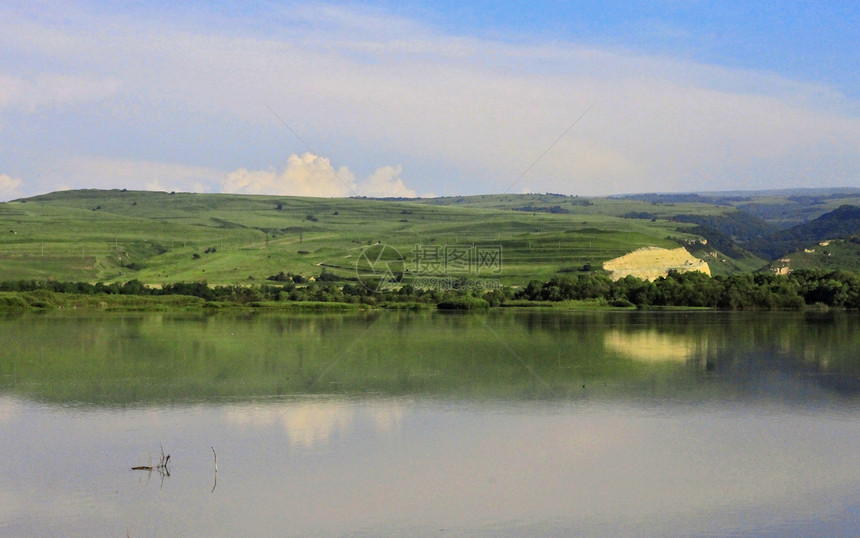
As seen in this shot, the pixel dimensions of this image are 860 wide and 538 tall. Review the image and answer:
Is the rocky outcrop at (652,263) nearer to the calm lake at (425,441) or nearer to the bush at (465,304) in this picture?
the bush at (465,304)

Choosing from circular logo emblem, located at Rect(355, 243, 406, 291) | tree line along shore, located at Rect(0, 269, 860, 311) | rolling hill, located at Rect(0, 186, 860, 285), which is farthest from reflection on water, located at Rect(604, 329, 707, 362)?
rolling hill, located at Rect(0, 186, 860, 285)

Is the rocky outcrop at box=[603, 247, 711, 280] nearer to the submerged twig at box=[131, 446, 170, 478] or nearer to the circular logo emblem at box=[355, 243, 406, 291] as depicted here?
the circular logo emblem at box=[355, 243, 406, 291]

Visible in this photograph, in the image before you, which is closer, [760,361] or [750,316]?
[760,361]

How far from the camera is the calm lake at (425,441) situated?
16094 mm

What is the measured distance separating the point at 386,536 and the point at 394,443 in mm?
6453

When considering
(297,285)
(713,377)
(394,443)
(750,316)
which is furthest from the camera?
(297,285)

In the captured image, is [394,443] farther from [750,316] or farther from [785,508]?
[750,316]

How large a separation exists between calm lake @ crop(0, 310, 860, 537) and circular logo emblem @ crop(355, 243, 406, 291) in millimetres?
60227

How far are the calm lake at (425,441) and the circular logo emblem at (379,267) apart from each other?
198 ft

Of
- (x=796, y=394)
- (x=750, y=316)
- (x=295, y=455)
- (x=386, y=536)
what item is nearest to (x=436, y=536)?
(x=386, y=536)

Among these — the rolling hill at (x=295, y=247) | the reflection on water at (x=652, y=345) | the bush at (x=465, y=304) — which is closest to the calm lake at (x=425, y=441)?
the reflection on water at (x=652, y=345)

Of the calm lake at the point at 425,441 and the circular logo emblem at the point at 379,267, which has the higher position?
the circular logo emblem at the point at 379,267

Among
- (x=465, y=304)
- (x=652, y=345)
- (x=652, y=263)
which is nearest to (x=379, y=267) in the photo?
(x=652, y=263)

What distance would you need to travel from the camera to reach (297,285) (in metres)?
101
